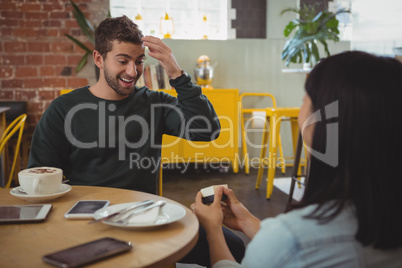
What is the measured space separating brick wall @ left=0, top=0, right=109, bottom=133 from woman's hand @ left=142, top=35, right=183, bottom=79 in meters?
2.82

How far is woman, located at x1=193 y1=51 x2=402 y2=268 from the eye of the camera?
580 mm

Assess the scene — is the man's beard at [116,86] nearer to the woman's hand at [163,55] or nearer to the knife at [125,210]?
the woman's hand at [163,55]

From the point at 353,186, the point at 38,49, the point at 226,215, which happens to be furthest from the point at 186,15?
the point at 353,186

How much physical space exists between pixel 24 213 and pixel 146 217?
292mm

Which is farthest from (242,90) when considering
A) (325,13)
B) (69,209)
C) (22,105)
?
(69,209)

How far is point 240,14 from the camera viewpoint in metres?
4.79

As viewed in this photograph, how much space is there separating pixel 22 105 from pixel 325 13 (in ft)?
9.70

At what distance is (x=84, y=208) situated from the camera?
915 mm

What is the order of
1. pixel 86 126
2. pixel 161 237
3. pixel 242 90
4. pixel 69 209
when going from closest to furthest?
pixel 161 237, pixel 69 209, pixel 86 126, pixel 242 90

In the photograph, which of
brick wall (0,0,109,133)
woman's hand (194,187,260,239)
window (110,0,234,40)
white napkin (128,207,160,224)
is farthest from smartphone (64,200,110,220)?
window (110,0,234,40)

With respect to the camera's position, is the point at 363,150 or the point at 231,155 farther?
the point at 231,155

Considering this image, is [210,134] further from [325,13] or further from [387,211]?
[325,13]

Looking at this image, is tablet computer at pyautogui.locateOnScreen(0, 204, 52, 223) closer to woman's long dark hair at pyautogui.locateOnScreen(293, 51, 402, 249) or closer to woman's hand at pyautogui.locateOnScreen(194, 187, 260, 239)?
woman's hand at pyautogui.locateOnScreen(194, 187, 260, 239)

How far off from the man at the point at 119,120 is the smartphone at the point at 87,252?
0.74 metres
